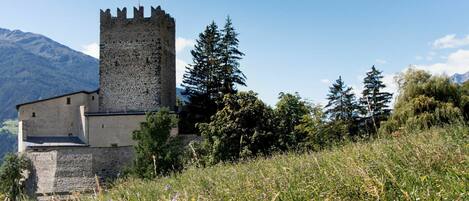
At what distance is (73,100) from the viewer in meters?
44.0

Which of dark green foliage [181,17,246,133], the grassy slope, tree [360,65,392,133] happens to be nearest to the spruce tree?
dark green foliage [181,17,246,133]

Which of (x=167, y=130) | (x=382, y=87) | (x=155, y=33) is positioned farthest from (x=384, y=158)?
(x=382, y=87)

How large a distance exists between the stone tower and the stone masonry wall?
4828 millimetres

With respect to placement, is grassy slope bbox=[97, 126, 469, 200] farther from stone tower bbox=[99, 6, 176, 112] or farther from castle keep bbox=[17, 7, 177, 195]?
stone tower bbox=[99, 6, 176, 112]

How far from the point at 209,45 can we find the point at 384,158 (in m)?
42.9

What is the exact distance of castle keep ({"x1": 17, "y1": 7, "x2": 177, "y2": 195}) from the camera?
1622 inches

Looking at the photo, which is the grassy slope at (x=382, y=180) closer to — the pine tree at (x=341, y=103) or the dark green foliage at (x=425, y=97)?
the dark green foliage at (x=425, y=97)

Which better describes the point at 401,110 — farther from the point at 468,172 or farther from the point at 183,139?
the point at 468,172

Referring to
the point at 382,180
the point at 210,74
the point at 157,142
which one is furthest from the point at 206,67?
the point at 382,180

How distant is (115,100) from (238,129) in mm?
14086

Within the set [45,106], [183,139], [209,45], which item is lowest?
[183,139]

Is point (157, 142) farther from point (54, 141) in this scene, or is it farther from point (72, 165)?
point (54, 141)

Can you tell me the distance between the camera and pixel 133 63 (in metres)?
44.0

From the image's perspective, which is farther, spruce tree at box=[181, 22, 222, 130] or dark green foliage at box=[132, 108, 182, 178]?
spruce tree at box=[181, 22, 222, 130]
